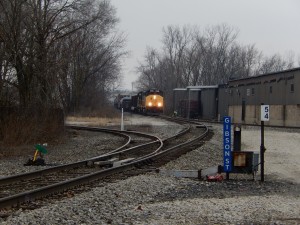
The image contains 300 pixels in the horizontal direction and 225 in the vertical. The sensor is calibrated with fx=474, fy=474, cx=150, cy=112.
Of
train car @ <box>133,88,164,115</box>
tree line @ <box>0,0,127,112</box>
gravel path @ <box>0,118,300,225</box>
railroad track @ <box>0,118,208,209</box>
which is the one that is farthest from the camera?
train car @ <box>133,88,164,115</box>

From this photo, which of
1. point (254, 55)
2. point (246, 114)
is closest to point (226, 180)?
point (246, 114)

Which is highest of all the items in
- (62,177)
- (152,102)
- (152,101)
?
(152,101)

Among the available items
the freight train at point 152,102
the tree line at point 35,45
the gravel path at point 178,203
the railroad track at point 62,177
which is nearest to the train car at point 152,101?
the freight train at point 152,102

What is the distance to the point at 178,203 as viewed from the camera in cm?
841

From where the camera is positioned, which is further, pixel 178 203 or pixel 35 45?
pixel 35 45

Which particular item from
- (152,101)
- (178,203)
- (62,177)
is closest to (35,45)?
(62,177)

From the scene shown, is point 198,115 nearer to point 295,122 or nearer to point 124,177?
point 295,122

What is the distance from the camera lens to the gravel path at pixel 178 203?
7.09m

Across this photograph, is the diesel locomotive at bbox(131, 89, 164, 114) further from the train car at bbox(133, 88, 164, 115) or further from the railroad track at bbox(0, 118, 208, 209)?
the railroad track at bbox(0, 118, 208, 209)

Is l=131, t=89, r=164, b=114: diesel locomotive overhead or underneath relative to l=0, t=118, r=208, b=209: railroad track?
overhead

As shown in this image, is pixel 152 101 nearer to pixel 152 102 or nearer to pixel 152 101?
pixel 152 101

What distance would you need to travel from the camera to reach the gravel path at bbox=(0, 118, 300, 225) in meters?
7.09

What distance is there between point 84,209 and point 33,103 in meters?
15.8

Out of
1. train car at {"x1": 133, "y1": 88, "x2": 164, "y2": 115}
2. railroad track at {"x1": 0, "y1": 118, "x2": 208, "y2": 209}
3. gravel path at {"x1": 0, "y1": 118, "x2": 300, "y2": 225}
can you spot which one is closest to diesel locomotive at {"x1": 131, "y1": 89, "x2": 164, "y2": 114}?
train car at {"x1": 133, "y1": 88, "x2": 164, "y2": 115}
